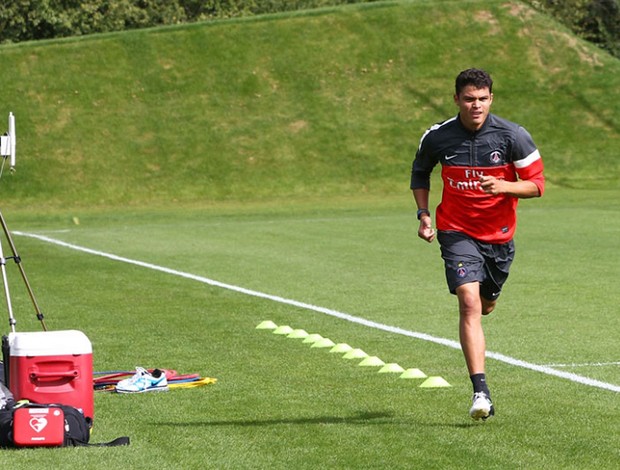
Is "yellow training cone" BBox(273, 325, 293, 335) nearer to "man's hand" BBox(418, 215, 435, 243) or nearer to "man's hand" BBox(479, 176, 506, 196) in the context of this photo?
"man's hand" BBox(418, 215, 435, 243)

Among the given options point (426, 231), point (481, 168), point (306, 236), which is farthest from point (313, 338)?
point (306, 236)

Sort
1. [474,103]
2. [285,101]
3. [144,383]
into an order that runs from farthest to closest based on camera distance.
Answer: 1. [285,101]
2. [144,383]
3. [474,103]

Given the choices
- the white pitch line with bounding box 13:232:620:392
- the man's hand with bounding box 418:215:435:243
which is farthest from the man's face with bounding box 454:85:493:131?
the white pitch line with bounding box 13:232:620:392

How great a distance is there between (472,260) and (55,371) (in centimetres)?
266

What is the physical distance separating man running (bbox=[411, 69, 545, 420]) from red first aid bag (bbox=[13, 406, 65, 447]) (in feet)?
8.40

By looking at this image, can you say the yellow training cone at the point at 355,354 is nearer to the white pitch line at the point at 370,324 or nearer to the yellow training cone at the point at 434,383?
the white pitch line at the point at 370,324

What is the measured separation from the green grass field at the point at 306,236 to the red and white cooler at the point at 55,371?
1.06 feet

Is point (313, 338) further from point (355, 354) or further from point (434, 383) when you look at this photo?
point (434, 383)

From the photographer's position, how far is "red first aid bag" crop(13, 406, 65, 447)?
25.3 ft

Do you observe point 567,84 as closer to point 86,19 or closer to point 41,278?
point 86,19

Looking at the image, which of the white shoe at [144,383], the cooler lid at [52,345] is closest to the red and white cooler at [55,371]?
the cooler lid at [52,345]

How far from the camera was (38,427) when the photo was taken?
25.3 ft

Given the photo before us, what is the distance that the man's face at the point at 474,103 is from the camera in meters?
8.72

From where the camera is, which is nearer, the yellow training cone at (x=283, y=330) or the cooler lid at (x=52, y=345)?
the cooler lid at (x=52, y=345)
